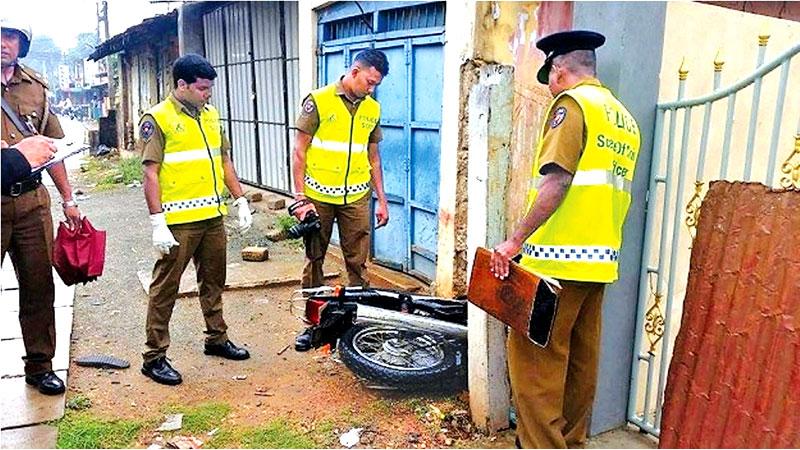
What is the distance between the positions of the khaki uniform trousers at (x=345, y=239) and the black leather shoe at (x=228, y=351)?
63cm

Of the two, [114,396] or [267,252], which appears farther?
[267,252]

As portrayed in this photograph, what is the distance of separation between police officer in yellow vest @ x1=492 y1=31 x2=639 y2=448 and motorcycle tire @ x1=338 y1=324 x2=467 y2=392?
0.75 meters

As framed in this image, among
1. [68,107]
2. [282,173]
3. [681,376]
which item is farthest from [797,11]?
[68,107]

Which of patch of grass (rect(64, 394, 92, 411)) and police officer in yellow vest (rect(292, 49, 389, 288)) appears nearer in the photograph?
patch of grass (rect(64, 394, 92, 411))

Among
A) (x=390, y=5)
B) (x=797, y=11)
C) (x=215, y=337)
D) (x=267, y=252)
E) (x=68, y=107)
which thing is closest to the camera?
(x=215, y=337)

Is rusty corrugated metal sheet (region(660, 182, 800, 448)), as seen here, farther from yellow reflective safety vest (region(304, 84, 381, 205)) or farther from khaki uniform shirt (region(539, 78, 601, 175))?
yellow reflective safety vest (region(304, 84, 381, 205))

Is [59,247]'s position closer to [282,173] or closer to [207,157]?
[207,157]

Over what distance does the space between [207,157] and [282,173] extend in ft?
18.1

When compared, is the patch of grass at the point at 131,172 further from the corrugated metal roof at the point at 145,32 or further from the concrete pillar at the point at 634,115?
the concrete pillar at the point at 634,115

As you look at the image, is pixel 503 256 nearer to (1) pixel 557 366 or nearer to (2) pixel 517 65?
(1) pixel 557 366


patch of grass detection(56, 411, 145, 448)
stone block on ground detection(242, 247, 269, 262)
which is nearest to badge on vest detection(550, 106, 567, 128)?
patch of grass detection(56, 411, 145, 448)

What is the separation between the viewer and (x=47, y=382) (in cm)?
347

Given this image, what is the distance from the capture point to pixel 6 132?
10.4 ft

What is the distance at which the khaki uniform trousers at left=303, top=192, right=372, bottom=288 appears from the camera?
427 centimetres
